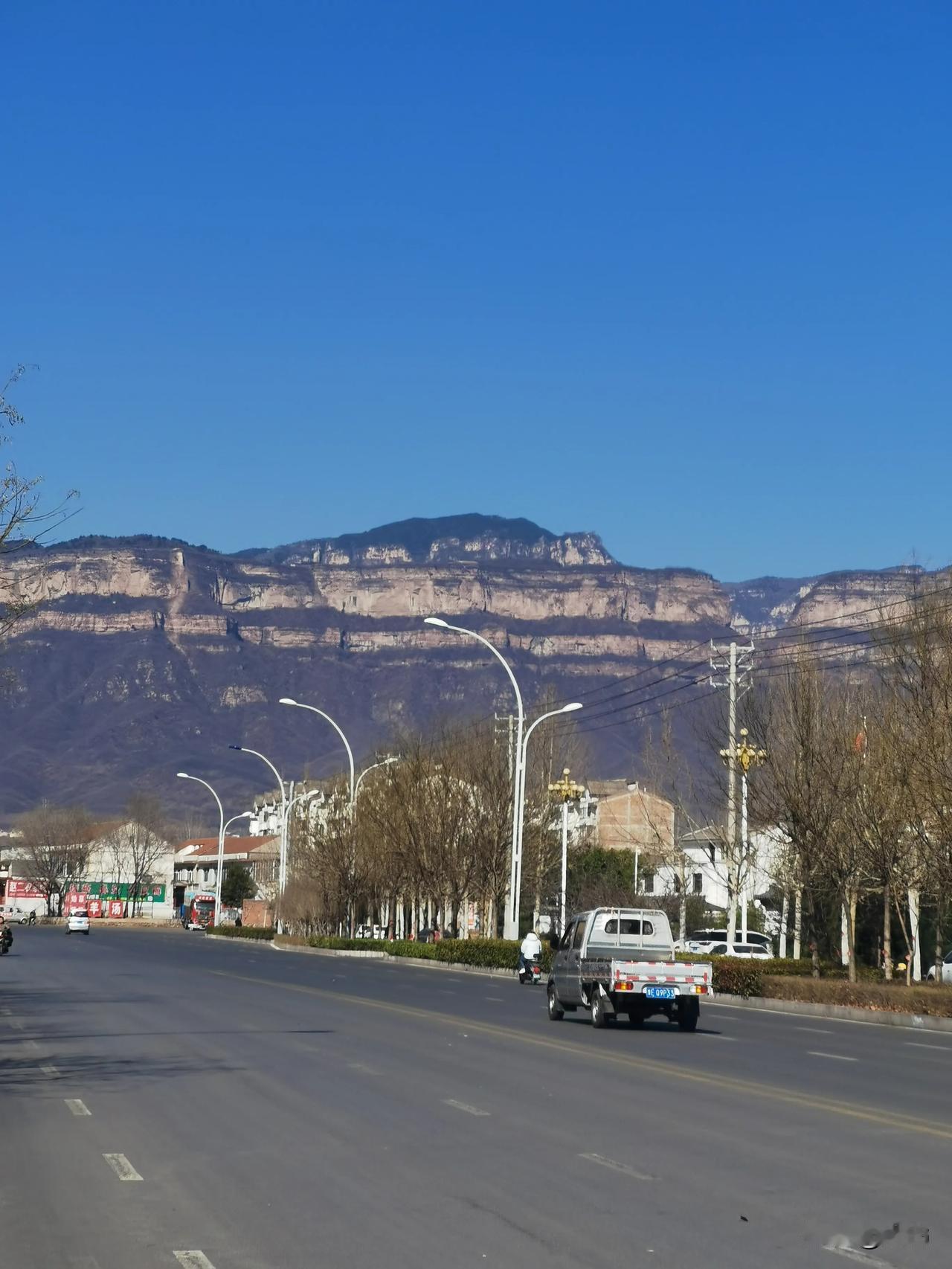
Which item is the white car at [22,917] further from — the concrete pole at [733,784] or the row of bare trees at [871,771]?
the row of bare trees at [871,771]

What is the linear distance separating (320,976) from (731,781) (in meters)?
14.8

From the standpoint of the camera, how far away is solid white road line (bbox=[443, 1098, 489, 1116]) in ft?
50.8

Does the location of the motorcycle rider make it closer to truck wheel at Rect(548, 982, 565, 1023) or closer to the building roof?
truck wheel at Rect(548, 982, 565, 1023)

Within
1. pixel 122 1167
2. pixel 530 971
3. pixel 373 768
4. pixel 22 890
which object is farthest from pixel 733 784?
pixel 22 890

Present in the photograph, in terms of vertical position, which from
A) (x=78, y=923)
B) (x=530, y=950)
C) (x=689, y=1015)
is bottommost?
(x=689, y=1015)

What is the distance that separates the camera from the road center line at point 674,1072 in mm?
15305

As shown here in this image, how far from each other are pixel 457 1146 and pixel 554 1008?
16.5 m

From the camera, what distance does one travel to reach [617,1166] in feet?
40.2

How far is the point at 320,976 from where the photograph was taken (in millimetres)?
45750

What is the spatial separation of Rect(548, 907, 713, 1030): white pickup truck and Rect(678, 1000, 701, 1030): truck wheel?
12 mm

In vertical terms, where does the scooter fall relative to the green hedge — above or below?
below

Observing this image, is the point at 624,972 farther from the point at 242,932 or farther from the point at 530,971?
the point at 242,932

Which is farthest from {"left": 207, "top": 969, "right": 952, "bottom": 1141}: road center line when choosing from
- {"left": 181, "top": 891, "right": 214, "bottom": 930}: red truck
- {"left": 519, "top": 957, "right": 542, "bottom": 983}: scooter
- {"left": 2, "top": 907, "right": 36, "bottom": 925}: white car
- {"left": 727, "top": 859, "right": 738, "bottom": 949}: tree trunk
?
{"left": 2, "top": 907, "right": 36, "bottom": 925}: white car

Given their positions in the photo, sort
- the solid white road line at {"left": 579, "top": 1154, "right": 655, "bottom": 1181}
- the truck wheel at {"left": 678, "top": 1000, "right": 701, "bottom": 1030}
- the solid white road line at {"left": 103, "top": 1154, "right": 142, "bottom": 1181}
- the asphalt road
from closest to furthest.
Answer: the asphalt road → the solid white road line at {"left": 103, "top": 1154, "right": 142, "bottom": 1181} → the solid white road line at {"left": 579, "top": 1154, "right": 655, "bottom": 1181} → the truck wheel at {"left": 678, "top": 1000, "right": 701, "bottom": 1030}
